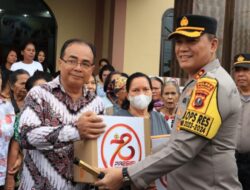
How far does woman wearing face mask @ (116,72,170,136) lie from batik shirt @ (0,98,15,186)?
38.4 inches

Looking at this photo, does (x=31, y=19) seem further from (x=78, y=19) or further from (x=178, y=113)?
(x=178, y=113)

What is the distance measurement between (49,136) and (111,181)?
434mm

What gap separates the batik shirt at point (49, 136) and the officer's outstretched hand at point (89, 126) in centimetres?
4

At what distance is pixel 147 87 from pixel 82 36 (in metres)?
6.61

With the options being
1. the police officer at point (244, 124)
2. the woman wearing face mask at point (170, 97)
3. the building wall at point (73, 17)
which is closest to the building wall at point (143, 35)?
the building wall at point (73, 17)

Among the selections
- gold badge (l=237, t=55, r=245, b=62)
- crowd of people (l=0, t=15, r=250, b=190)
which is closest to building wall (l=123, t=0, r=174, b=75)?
gold badge (l=237, t=55, r=245, b=62)

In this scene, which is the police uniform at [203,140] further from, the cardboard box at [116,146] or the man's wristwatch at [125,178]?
the cardboard box at [116,146]

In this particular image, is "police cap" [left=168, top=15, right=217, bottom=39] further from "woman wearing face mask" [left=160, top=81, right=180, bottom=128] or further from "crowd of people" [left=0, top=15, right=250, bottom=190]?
"woman wearing face mask" [left=160, top=81, right=180, bottom=128]

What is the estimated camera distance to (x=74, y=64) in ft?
8.92

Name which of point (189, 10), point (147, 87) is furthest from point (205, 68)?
point (189, 10)

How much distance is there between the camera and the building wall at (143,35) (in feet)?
33.5

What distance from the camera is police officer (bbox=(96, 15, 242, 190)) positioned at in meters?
2.40

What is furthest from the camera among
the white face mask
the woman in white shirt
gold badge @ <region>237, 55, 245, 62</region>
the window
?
the window

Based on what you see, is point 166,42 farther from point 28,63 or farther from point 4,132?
point 4,132
